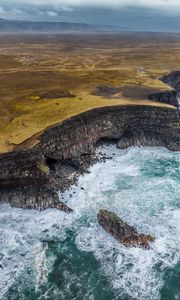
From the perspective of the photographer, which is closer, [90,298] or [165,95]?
[90,298]

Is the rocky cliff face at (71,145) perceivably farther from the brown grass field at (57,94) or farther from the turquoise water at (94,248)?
the turquoise water at (94,248)

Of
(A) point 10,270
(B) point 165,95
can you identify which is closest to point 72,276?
(A) point 10,270

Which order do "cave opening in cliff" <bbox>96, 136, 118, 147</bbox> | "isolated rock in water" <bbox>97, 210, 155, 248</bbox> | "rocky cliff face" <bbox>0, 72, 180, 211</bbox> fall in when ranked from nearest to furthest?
"isolated rock in water" <bbox>97, 210, 155, 248</bbox> → "rocky cliff face" <bbox>0, 72, 180, 211</bbox> → "cave opening in cliff" <bbox>96, 136, 118, 147</bbox>

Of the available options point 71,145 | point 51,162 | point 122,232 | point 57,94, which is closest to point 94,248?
point 122,232

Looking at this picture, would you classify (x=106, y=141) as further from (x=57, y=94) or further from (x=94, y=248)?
(x=94, y=248)

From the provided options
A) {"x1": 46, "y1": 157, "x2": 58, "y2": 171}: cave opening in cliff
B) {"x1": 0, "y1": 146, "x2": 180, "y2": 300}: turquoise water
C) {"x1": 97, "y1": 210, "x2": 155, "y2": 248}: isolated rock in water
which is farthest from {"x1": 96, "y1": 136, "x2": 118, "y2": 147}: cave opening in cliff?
{"x1": 97, "y1": 210, "x2": 155, "y2": 248}: isolated rock in water

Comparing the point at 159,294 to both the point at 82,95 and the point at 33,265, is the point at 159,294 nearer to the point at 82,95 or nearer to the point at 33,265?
the point at 33,265

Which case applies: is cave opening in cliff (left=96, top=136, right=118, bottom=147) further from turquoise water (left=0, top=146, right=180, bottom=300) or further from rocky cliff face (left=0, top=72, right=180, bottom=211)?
turquoise water (left=0, top=146, right=180, bottom=300)
